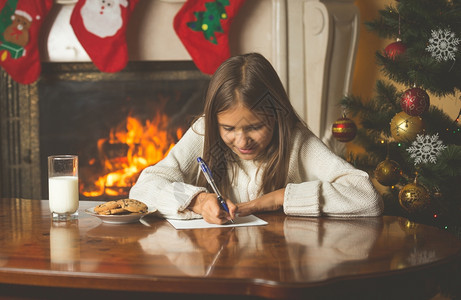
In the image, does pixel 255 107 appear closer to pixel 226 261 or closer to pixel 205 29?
pixel 226 261

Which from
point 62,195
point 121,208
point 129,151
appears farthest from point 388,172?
point 129,151

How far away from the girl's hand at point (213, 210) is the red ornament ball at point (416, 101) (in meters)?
0.95

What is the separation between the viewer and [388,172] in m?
2.03

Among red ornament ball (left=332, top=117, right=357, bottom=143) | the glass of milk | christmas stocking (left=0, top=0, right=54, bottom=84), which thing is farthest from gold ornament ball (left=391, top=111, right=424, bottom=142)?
christmas stocking (left=0, top=0, right=54, bottom=84)

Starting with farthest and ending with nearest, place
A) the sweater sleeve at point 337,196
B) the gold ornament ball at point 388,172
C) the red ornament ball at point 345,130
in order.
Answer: the red ornament ball at point 345,130
the gold ornament ball at point 388,172
the sweater sleeve at point 337,196

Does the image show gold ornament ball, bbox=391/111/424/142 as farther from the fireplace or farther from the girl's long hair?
the fireplace

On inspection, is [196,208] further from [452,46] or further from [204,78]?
[204,78]

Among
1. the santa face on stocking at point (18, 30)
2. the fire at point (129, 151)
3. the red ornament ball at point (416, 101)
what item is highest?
the santa face on stocking at point (18, 30)

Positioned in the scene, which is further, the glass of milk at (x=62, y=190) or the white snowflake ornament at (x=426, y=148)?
the white snowflake ornament at (x=426, y=148)

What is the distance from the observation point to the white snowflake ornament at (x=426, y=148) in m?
1.89

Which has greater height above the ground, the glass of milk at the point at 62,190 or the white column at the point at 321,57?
the white column at the point at 321,57

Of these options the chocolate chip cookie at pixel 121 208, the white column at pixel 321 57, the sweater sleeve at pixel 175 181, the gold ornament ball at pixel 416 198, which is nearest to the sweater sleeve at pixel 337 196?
the sweater sleeve at pixel 175 181

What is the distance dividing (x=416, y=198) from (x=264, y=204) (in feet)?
2.48

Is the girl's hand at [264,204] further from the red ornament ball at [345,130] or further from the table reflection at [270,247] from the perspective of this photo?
the red ornament ball at [345,130]
